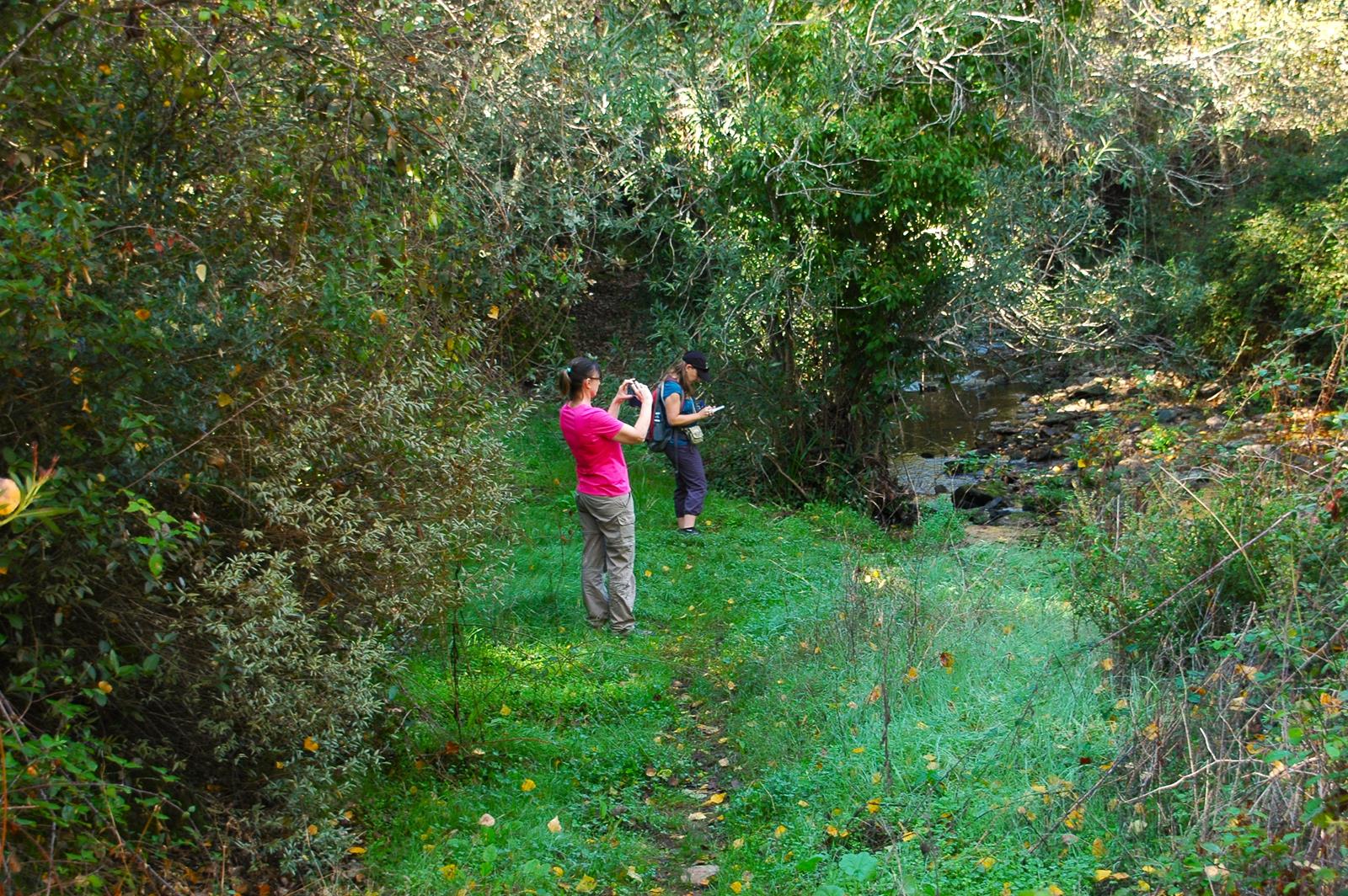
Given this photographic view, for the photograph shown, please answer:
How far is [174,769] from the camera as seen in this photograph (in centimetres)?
414

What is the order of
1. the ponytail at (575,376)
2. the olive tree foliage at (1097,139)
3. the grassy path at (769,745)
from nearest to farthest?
the grassy path at (769,745), the ponytail at (575,376), the olive tree foliage at (1097,139)

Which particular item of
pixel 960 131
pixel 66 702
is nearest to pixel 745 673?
pixel 66 702

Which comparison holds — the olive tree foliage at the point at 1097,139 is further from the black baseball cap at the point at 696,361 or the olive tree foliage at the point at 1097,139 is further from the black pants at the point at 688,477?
the black pants at the point at 688,477

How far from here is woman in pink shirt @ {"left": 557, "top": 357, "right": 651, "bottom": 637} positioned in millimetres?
7805

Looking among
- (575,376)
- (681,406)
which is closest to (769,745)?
(575,376)

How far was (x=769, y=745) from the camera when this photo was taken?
5938 mm

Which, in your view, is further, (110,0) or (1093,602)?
(1093,602)

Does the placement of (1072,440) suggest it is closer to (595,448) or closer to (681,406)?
(681,406)

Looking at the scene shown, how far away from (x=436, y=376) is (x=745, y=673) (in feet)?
9.40

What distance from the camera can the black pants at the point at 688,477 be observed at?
11055 millimetres

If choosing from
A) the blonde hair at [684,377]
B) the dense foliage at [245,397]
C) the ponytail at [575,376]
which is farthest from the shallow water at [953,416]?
the dense foliage at [245,397]

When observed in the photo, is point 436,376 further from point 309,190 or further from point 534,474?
point 534,474

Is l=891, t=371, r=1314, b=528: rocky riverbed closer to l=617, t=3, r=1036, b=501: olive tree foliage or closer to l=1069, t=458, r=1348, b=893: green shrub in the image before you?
l=1069, t=458, r=1348, b=893: green shrub

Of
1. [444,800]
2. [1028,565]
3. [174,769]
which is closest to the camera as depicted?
[174,769]
